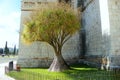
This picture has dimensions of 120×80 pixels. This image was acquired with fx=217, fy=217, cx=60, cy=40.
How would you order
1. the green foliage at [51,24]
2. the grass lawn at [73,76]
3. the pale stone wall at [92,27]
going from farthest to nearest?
the pale stone wall at [92,27] < the green foliage at [51,24] < the grass lawn at [73,76]

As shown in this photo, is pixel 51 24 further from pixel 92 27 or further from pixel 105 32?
pixel 92 27

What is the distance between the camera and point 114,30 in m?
12.5

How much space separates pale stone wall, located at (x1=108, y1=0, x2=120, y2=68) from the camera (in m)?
12.3

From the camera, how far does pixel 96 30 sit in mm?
15398

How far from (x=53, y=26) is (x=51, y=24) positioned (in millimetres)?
174

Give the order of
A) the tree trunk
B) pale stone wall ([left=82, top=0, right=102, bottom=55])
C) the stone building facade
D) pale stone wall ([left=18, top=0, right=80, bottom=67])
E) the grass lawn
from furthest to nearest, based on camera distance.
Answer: pale stone wall ([left=18, top=0, right=80, bottom=67])
pale stone wall ([left=82, top=0, right=102, bottom=55])
the tree trunk
the stone building facade
the grass lawn

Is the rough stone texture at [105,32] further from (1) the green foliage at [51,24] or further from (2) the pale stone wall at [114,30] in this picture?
(1) the green foliage at [51,24]

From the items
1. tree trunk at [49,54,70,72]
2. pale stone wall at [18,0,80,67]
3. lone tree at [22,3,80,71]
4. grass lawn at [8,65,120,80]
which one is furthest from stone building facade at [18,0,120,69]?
tree trunk at [49,54,70,72]

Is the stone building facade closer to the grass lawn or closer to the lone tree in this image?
the grass lawn

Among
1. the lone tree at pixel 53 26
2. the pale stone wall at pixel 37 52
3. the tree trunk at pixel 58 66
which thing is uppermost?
the lone tree at pixel 53 26

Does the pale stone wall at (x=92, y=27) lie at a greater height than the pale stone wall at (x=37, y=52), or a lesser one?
greater

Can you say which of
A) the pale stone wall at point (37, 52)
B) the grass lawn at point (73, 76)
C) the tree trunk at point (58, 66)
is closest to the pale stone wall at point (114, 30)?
the grass lawn at point (73, 76)

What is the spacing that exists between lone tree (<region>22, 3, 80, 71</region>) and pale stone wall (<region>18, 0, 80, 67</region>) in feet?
14.0

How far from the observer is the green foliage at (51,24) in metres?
13.0
